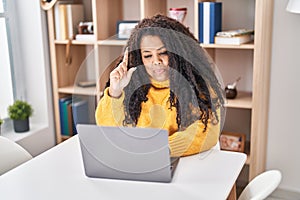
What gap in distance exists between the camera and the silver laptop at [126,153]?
120 cm

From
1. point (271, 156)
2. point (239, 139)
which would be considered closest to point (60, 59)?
point (239, 139)

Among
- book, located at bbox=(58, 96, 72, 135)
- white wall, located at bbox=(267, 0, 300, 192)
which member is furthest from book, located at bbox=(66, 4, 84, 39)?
white wall, located at bbox=(267, 0, 300, 192)

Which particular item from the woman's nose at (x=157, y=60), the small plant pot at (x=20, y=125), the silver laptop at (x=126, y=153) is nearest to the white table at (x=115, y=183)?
the silver laptop at (x=126, y=153)

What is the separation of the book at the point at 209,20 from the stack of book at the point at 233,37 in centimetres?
4

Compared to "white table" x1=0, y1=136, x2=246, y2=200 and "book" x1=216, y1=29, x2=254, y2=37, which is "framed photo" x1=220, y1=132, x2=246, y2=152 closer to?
"book" x1=216, y1=29, x2=254, y2=37

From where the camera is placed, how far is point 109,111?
3.90ft

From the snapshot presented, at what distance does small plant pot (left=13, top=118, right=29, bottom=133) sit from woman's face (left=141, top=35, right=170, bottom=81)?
5.94 feet

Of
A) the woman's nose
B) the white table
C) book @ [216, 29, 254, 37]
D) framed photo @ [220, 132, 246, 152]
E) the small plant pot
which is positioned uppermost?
the woman's nose

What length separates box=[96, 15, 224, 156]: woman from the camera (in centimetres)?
104

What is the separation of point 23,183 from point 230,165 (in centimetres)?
70

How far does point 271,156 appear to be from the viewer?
2.56 metres

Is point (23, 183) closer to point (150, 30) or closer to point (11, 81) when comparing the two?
point (150, 30)

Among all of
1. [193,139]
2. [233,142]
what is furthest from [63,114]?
[193,139]

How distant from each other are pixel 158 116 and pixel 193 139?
16 cm
